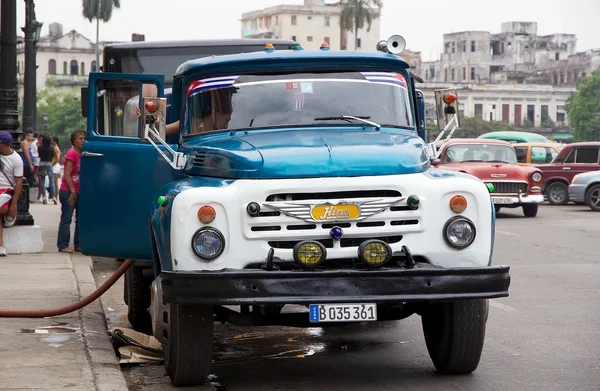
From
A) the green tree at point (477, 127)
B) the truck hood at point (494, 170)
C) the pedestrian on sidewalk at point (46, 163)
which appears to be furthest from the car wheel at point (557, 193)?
the green tree at point (477, 127)

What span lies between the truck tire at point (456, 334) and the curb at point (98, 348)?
2.12 meters

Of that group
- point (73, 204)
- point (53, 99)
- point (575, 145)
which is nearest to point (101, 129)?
point (73, 204)

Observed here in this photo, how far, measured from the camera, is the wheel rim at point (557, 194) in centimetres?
3359

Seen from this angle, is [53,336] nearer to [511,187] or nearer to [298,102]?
[298,102]

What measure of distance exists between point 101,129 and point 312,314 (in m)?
3.55

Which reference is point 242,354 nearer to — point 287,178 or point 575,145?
point 287,178

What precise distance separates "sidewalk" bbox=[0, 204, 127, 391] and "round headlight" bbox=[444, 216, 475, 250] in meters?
2.25

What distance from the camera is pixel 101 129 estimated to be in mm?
10445

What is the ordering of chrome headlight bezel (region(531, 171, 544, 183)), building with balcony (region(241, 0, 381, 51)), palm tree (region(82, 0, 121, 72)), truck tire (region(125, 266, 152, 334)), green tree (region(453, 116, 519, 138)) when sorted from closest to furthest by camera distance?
truck tire (region(125, 266, 152, 334)) < chrome headlight bezel (region(531, 171, 544, 183)) < palm tree (region(82, 0, 121, 72)) < green tree (region(453, 116, 519, 138)) < building with balcony (region(241, 0, 381, 51))

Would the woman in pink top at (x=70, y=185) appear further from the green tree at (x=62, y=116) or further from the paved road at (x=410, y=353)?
the green tree at (x=62, y=116)

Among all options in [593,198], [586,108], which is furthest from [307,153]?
[586,108]

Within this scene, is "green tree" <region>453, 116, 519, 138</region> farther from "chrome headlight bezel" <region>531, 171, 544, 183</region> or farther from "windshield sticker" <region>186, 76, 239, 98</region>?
"windshield sticker" <region>186, 76, 239, 98</region>

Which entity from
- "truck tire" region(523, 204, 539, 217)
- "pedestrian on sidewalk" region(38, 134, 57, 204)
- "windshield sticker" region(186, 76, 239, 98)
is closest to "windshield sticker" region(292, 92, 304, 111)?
"windshield sticker" region(186, 76, 239, 98)

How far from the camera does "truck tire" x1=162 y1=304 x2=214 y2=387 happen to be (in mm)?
7750
